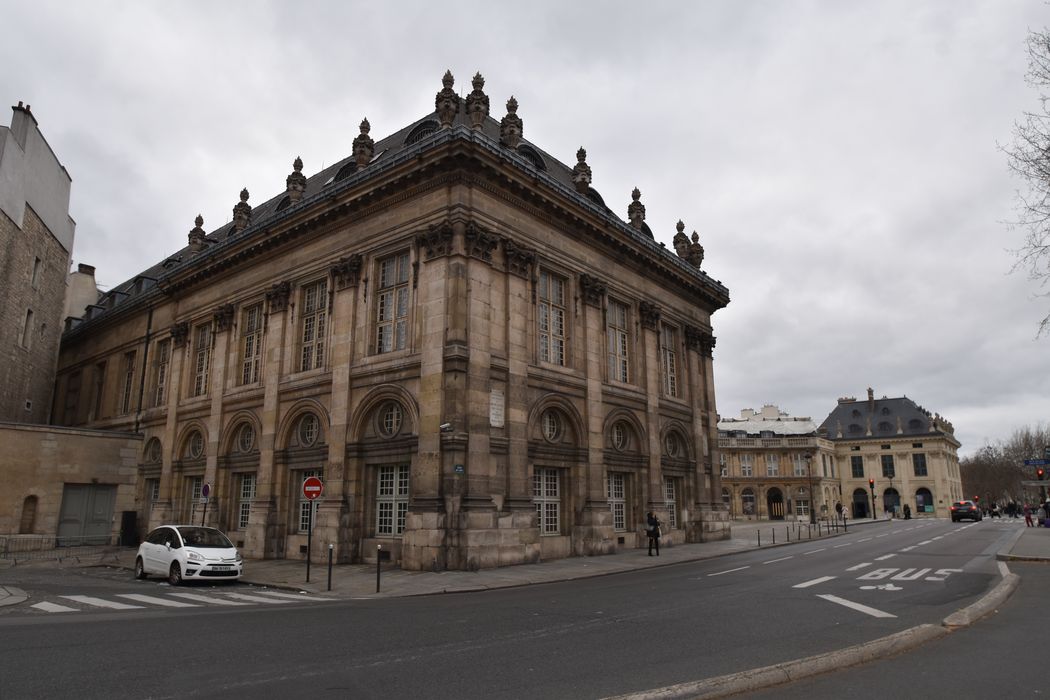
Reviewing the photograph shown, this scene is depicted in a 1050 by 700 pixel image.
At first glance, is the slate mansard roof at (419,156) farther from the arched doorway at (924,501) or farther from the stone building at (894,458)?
the arched doorway at (924,501)

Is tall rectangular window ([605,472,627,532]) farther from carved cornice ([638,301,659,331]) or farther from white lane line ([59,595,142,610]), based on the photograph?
white lane line ([59,595,142,610])

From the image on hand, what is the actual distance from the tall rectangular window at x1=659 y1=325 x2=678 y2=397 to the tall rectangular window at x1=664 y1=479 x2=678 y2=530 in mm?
4305

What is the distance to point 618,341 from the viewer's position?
30344 mm

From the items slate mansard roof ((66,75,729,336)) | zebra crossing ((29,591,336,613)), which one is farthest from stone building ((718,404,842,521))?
zebra crossing ((29,591,336,613))

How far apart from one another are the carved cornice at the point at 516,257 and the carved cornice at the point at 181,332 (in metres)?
20.1

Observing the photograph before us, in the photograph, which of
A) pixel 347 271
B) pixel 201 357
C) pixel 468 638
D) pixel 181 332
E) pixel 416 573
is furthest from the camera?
pixel 181 332

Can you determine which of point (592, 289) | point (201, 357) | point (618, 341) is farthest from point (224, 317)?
point (618, 341)

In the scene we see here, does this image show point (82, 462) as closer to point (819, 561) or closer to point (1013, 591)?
point (819, 561)

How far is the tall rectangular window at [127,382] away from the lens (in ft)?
130

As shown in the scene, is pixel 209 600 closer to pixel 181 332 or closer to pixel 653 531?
pixel 653 531

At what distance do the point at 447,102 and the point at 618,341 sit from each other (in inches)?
496

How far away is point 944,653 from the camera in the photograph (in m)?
7.71

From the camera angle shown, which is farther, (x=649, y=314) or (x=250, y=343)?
(x=649, y=314)

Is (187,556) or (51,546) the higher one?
(187,556)
